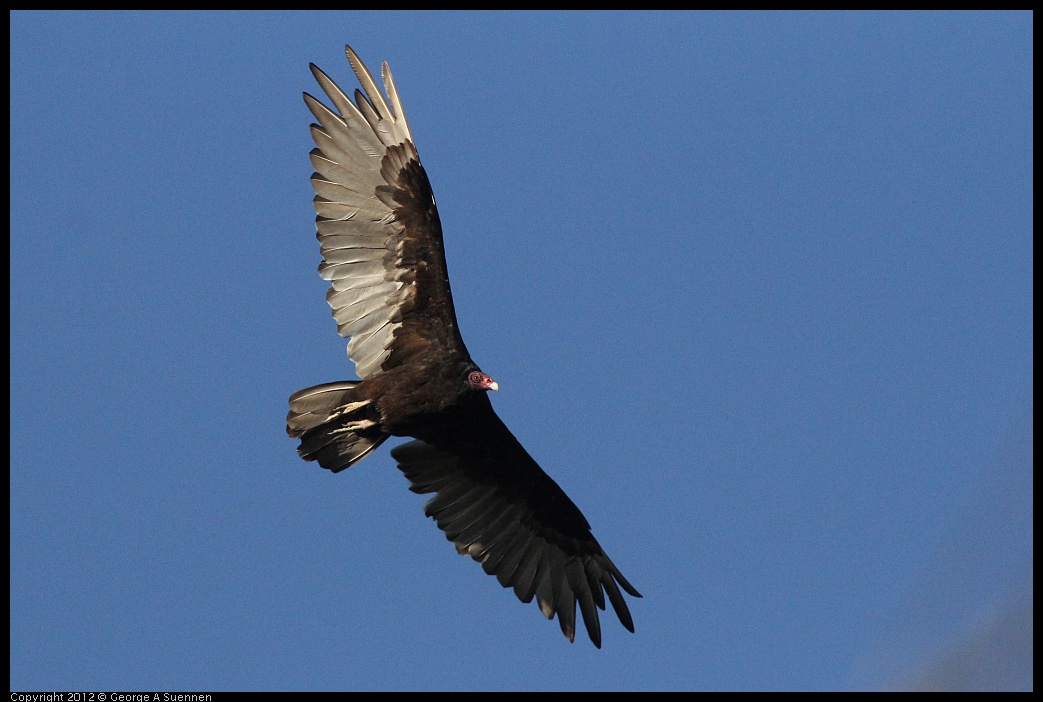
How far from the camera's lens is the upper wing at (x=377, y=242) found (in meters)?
9.06

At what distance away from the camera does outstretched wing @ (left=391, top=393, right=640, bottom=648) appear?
998 centimetres

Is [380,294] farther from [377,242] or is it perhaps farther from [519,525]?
[519,525]

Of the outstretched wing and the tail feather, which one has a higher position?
the tail feather

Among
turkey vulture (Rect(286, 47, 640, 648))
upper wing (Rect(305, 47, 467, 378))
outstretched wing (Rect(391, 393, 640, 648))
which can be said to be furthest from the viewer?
outstretched wing (Rect(391, 393, 640, 648))

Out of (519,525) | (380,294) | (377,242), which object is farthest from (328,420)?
(519,525)

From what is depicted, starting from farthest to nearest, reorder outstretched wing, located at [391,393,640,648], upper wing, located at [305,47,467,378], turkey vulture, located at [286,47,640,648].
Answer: outstretched wing, located at [391,393,640,648] < upper wing, located at [305,47,467,378] < turkey vulture, located at [286,47,640,648]

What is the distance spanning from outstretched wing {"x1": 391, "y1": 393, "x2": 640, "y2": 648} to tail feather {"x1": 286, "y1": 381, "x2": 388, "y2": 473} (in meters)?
0.81

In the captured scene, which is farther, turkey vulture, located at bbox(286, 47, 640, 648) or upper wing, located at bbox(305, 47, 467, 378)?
upper wing, located at bbox(305, 47, 467, 378)

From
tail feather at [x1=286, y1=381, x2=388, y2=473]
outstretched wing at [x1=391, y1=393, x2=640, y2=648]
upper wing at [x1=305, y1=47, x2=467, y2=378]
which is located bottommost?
outstretched wing at [x1=391, y1=393, x2=640, y2=648]

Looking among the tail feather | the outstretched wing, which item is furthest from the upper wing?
the outstretched wing

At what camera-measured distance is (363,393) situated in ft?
29.4

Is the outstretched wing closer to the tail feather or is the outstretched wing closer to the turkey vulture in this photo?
the turkey vulture

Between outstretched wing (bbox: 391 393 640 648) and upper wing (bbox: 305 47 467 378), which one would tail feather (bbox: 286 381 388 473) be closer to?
upper wing (bbox: 305 47 467 378)

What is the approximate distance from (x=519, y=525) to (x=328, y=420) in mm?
2150
